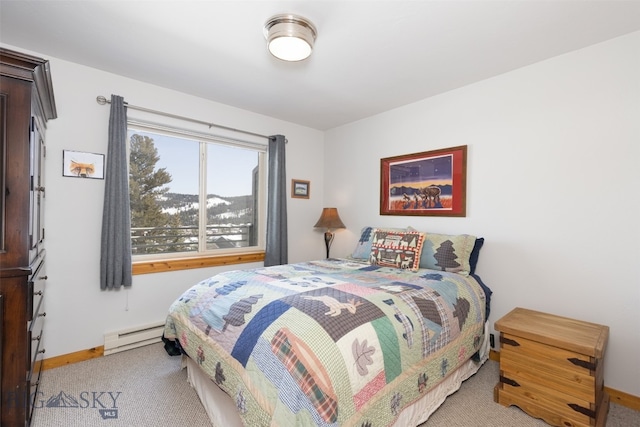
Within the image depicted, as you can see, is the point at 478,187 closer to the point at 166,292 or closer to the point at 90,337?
the point at 166,292

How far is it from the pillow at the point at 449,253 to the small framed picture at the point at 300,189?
190cm

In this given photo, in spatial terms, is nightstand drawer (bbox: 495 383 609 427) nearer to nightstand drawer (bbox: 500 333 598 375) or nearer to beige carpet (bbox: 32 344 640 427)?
beige carpet (bbox: 32 344 640 427)

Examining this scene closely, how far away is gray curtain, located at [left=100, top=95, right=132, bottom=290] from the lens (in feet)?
8.25

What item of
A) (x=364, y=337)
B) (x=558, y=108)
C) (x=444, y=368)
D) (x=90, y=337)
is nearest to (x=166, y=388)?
(x=90, y=337)

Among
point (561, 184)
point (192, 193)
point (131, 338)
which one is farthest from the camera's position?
point (192, 193)

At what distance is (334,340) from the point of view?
1318 millimetres

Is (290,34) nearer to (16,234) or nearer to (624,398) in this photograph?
(16,234)

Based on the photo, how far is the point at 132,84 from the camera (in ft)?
8.94

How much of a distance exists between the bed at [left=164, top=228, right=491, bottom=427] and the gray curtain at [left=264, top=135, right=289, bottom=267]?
1.05m

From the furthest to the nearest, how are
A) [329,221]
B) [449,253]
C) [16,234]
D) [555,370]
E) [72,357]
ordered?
[329,221]
[449,253]
[72,357]
[555,370]
[16,234]

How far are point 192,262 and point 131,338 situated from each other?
2.75 feet

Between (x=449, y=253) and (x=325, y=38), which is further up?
(x=325, y=38)

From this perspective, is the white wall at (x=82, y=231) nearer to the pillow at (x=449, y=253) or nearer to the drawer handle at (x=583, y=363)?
the pillow at (x=449, y=253)

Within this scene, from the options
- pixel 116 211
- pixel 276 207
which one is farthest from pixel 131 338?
pixel 276 207
